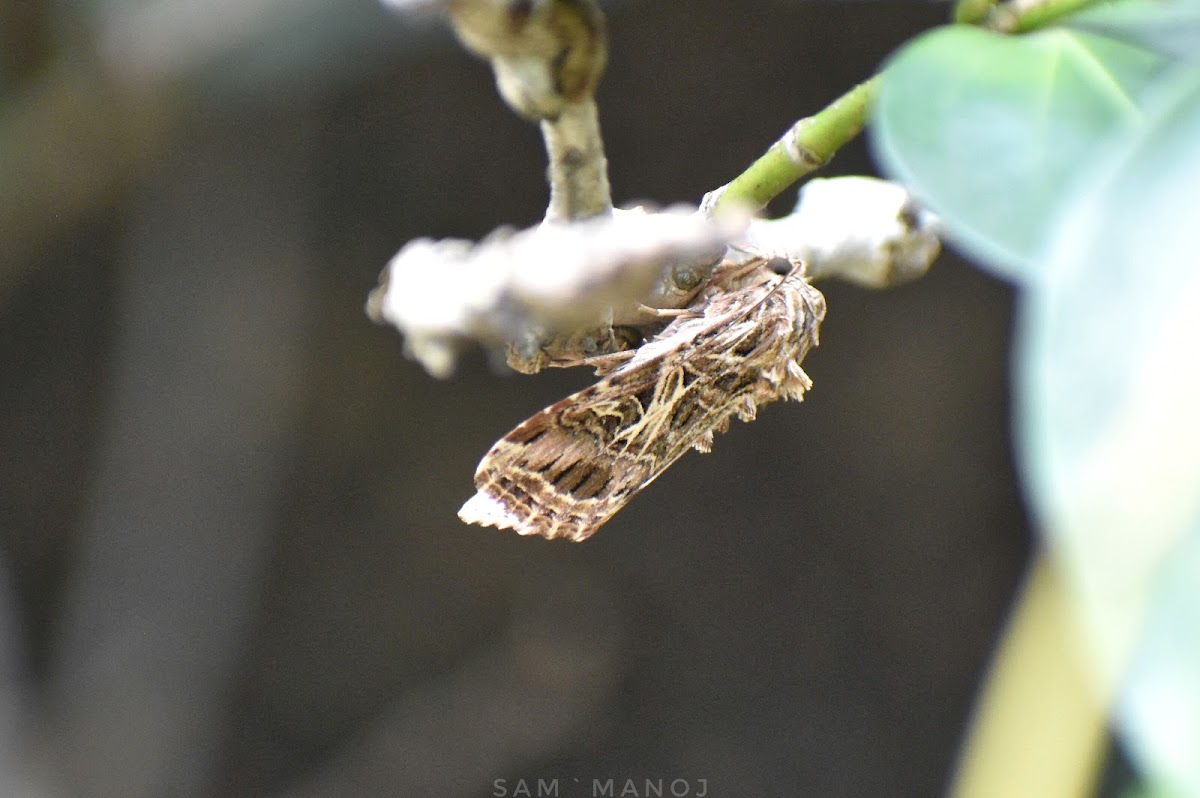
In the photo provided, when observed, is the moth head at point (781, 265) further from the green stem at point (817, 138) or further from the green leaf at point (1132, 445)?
the green leaf at point (1132, 445)

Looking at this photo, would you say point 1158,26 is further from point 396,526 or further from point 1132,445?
point 396,526

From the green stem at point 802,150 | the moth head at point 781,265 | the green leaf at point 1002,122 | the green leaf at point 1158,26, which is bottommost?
the moth head at point 781,265

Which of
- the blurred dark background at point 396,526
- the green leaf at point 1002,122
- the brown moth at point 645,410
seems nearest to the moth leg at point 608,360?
the brown moth at point 645,410

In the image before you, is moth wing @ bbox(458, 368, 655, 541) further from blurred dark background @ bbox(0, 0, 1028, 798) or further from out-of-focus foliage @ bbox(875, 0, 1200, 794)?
blurred dark background @ bbox(0, 0, 1028, 798)

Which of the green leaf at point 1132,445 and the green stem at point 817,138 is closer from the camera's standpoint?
the green leaf at point 1132,445

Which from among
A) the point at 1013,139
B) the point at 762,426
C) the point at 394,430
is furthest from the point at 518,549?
the point at 1013,139

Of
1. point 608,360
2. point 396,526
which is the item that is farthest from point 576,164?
point 396,526

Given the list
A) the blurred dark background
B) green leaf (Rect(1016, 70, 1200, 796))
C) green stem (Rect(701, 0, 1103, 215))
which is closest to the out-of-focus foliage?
green leaf (Rect(1016, 70, 1200, 796))
